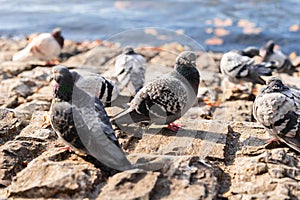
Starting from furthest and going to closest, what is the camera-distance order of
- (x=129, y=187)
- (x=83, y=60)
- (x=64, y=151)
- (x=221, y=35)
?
1. (x=221, y=35)
2. (x=83, y=60)
3. (x=64, y=151)
4. (x=129, y=187)

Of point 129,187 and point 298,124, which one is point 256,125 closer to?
point 298,124

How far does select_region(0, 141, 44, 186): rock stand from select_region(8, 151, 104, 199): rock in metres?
0.22

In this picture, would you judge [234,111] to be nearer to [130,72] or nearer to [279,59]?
[130,72]

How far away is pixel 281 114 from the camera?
13.0 feet

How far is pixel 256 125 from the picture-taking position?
4.71 metres

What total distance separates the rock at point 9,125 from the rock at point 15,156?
13.2 inches

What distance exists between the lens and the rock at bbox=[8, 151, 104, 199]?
3.31 m

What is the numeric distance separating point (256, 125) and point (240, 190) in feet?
4.44

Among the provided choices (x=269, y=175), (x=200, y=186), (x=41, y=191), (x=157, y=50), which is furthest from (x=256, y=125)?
(x=157, y=50)

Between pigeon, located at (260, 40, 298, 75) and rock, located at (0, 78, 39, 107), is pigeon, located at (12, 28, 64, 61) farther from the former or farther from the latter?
pigeon, located at (260, 40, 298, 75)

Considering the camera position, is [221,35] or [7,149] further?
[221,35]

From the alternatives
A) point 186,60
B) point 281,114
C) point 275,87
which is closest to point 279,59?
point 186,60

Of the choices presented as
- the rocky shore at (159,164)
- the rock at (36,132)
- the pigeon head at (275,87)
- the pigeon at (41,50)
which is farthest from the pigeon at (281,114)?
the pigeon at (41,50)

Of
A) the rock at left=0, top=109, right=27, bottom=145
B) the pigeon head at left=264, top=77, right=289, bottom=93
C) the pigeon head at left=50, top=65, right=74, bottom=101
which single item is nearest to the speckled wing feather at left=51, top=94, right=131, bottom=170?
the pigeon head at left=50, top=65, right=74, bottom=101
